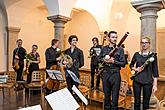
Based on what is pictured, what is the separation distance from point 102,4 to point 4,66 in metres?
5.35

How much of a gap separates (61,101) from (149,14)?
132 inches

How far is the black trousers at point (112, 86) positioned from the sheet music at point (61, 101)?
1952 millimetres

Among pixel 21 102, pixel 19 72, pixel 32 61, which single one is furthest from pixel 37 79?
pixel 19 72

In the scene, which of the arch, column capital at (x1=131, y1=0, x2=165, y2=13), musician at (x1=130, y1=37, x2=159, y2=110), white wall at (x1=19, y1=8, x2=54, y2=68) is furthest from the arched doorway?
musician at (x1=130, y1=37, x2=159, y2=110)

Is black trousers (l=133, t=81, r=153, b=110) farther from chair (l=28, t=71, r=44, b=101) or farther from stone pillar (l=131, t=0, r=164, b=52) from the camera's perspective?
chair (l=28, t=71, r=44, b=101)

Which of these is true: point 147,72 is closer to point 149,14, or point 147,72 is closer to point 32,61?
point 149,14

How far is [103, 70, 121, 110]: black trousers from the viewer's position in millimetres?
3814

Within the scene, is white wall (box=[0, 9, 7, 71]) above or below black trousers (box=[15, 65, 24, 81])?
above

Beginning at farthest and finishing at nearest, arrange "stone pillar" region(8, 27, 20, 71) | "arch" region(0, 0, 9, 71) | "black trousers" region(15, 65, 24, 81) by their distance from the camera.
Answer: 1. "stone pillar" region(8, 27, 20, 71)
2. "arch" region(0, 0, 9, 71)
3. "black trousers" region(15, 65, 24, 81)

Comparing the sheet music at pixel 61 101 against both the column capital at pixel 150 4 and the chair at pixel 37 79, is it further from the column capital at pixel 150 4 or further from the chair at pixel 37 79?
the chair at pixel 37 79

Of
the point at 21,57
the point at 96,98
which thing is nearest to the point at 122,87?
the point at 96,98

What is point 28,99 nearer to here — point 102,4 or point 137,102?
point 137,102

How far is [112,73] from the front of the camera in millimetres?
3818

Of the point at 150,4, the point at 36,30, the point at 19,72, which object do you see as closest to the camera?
the point at 150,4
